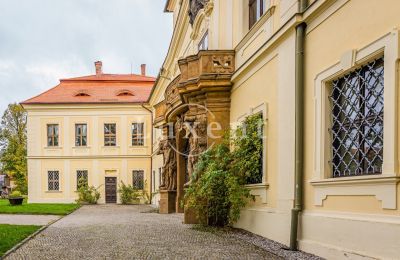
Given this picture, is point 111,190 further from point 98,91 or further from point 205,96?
point 205,96

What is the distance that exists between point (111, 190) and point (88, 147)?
3.64 metres

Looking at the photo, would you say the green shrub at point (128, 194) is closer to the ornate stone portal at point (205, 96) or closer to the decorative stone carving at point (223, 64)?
the ornate stone portal at point (205, 96)

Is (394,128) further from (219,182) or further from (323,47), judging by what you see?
(219,182)

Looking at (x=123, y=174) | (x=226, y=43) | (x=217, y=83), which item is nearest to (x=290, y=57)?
(x=217, y=83)

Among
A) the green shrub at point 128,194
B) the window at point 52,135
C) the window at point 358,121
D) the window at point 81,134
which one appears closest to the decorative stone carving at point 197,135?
the window at point 358,121

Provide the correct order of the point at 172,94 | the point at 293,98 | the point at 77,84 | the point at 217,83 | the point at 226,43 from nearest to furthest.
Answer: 1. the point at 293,98
2. the point at 217,83
3. the point at 226,43
4. the point at 172,94
5. the point at 77,84

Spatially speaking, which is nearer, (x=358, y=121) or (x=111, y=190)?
(x=358, y=121)

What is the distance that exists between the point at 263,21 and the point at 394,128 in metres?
5.25

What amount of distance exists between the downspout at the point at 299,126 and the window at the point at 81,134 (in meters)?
27.5

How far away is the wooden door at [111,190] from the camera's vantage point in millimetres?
32438

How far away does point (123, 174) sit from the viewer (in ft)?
107

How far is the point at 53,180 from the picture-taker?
1293 inches

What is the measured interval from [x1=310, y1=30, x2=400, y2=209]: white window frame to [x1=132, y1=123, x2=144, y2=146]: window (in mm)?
26689

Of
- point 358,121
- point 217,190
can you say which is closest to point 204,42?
point 217,190
